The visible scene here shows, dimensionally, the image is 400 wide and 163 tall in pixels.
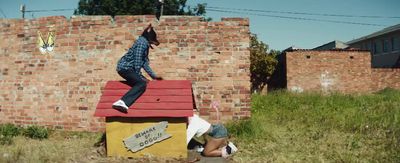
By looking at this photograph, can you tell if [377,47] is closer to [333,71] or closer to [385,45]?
[385,45]

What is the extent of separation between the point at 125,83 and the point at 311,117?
516cm

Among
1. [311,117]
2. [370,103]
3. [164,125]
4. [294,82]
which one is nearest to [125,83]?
[164,125]

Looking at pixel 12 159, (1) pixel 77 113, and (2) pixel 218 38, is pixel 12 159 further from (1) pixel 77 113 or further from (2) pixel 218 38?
(2) pixel 218 38

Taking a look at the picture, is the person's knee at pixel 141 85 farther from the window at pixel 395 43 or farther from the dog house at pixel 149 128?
the window at pixel 395 43

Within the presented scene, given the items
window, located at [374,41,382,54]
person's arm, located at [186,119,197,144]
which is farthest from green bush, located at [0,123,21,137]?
window, located at [374,41,382,54]

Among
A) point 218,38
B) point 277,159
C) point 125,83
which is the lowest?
point 277,159

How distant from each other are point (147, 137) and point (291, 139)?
9.58 ft

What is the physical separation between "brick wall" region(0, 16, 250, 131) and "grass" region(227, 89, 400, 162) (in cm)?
95

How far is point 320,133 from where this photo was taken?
7.85 metres

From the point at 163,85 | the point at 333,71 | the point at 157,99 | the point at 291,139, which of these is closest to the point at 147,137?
the point at 157,99

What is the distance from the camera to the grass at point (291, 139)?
19.7 feet

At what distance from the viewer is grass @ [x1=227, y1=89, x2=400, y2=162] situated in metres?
6.07

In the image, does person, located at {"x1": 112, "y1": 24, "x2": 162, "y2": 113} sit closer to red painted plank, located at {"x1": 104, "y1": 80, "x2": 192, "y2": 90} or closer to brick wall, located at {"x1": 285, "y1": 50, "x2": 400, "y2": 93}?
red painted plank, located at {"x1": 104, "y1": 80, "x2": 192, "y2": 90}

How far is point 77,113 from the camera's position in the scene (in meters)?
8.72
